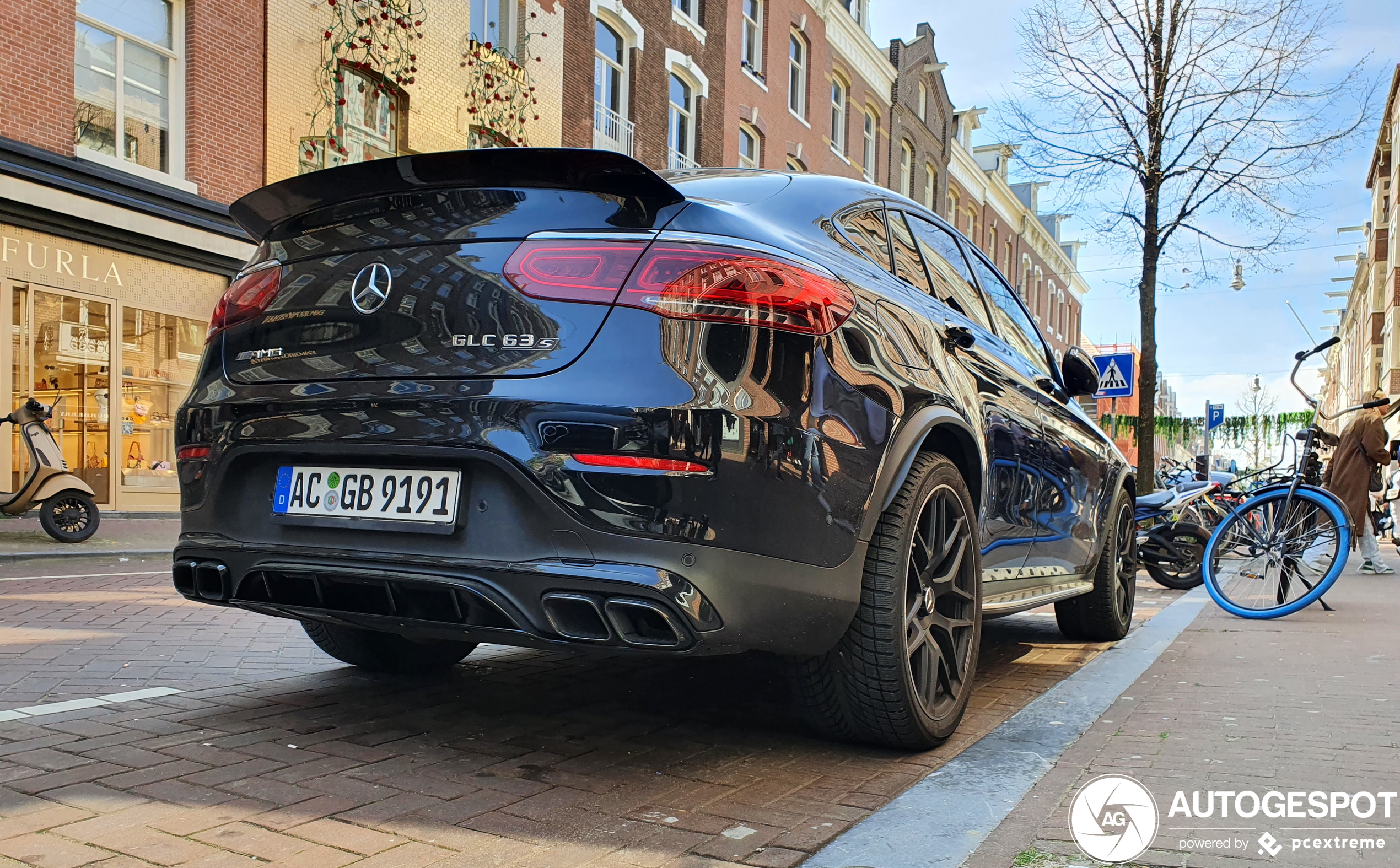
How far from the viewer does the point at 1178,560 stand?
29.9 ft

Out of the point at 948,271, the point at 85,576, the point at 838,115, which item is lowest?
the point at 85,576

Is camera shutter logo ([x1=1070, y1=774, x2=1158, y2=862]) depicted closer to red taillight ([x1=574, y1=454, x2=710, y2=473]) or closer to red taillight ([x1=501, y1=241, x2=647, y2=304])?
red taillight ([x1=574, y1=454, x2=710, y2=473])

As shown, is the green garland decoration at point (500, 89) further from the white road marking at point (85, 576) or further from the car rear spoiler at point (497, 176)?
the car rear spoiler at point (497, 176)

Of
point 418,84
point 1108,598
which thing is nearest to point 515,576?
point 1108,598

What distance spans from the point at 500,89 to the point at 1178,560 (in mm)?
14031

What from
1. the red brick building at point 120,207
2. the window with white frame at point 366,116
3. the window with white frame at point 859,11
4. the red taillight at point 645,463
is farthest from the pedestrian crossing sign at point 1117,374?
the window with white frame at point 859,11

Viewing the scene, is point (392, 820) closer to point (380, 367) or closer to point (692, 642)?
point (692, 642)

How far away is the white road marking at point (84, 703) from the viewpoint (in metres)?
3.38

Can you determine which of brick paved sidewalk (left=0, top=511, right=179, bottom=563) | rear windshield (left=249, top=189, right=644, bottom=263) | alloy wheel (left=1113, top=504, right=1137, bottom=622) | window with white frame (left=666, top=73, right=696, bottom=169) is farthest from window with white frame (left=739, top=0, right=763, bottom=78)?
rear windshield (left=249, top=189, right=644, bottom=263)

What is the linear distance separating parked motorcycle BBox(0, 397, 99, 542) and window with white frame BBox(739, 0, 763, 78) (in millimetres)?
20068

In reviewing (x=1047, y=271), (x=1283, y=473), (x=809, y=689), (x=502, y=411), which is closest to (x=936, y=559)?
(x=809, y=689)

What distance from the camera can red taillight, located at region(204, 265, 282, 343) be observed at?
10.4ft

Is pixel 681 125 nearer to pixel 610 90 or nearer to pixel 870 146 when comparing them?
pixel 610 90

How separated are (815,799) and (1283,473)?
21.3 feet
